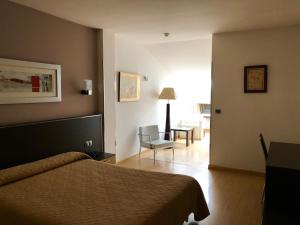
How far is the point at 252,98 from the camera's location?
13.8 feet

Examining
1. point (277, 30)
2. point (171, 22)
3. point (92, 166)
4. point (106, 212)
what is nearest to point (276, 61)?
point (277, 30)

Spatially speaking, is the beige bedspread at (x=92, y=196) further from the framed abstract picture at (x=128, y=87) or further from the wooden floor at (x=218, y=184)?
the framed abstract picture at (x=128, y=87)

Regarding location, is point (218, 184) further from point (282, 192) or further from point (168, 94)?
point (168, 94)

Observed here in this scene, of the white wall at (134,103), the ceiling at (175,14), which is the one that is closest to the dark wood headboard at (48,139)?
the white wall at (134,103)

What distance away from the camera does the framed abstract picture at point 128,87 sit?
478 centimetres

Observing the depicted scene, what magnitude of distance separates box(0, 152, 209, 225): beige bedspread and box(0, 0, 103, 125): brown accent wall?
72cm

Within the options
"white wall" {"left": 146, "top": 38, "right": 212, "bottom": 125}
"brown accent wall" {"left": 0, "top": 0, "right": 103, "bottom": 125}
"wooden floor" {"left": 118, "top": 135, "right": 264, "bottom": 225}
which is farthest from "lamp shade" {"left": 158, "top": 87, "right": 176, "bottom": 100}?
"brown accent wall" {"left": 0, "top": 0, "right": 103, "bottom": 125}

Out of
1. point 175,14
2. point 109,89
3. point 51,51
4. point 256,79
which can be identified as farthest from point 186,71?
point 51,51

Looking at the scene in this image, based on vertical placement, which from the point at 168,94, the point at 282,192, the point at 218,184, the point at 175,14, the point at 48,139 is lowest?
the point at 218,184

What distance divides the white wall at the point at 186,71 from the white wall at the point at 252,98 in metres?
0.98

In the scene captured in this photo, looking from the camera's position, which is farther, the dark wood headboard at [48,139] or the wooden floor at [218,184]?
the wooden floor at [218,184]

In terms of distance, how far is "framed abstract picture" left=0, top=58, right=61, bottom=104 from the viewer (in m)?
2.78

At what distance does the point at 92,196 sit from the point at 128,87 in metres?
3.12

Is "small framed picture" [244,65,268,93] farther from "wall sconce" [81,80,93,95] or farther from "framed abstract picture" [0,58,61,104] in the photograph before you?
"framed abstract picture" [0,58,61,104]
